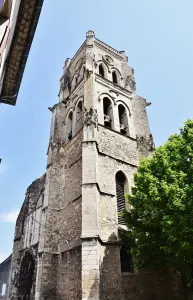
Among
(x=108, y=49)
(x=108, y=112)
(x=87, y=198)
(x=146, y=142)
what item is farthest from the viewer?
(x=108, y=49)

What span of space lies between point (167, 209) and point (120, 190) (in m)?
5.30

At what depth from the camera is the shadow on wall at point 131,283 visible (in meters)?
10.4

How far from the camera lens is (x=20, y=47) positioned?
5836mm

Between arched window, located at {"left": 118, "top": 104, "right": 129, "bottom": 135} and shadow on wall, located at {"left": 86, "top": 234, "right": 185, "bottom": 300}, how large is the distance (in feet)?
27.3

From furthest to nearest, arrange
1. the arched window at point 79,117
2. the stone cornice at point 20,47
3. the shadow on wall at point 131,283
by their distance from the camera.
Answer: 1. the arched window at point 79,117
2. the shadow on wall at point 131,283
3. the stone cornice at point 20,47

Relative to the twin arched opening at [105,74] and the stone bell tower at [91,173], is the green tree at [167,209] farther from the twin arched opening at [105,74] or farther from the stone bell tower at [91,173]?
the twin arched opening at [105,74]


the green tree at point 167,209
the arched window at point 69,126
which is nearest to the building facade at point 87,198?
the arched window at point 69,126

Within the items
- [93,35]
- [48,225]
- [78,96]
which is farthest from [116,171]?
[93,35]

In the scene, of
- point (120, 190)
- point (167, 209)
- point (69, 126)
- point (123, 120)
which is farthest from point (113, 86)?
point (167, 209)

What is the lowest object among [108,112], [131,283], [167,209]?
[131,283]

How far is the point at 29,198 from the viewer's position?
18.8m

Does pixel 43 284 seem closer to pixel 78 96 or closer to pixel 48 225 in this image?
pixel 48 225

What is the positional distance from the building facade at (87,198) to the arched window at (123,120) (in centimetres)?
8

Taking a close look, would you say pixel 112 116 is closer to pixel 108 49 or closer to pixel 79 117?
pixel 79 117
